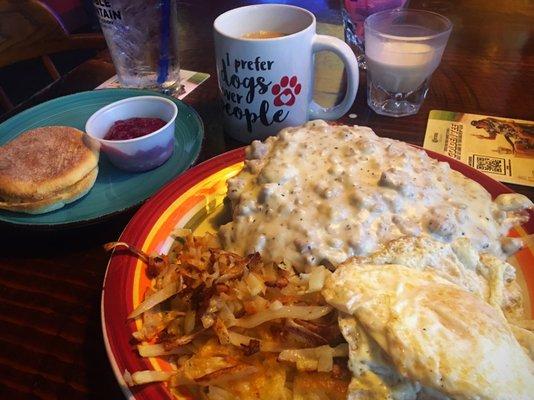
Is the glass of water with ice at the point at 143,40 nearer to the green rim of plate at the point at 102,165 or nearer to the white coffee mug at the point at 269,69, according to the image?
the green rim of plate at the point at 102,165

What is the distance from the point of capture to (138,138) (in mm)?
1349

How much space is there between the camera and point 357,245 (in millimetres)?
943

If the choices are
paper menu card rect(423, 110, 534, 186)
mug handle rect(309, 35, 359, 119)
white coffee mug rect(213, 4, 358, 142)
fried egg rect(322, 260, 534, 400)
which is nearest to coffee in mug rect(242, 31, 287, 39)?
white coffee mug rect(213, 4, 358, 142)

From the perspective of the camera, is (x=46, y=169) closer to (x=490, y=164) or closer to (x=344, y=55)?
(x=344, y=55)

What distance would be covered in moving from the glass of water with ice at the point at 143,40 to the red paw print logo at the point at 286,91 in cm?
67

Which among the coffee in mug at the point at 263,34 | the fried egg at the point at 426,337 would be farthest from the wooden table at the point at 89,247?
the fried egg at the point at 426,337

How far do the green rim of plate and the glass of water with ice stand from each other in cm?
18

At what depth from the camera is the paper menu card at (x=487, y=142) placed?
139 centimetres

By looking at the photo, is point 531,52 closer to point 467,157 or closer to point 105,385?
point 467,157

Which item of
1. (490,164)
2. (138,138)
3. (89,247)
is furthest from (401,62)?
(89,247)

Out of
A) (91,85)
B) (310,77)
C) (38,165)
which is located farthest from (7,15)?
(310,77)

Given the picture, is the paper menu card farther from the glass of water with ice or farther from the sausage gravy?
the glass of water with ice

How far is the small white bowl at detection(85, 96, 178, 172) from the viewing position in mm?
1362

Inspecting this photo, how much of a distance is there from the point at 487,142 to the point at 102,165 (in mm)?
1293
